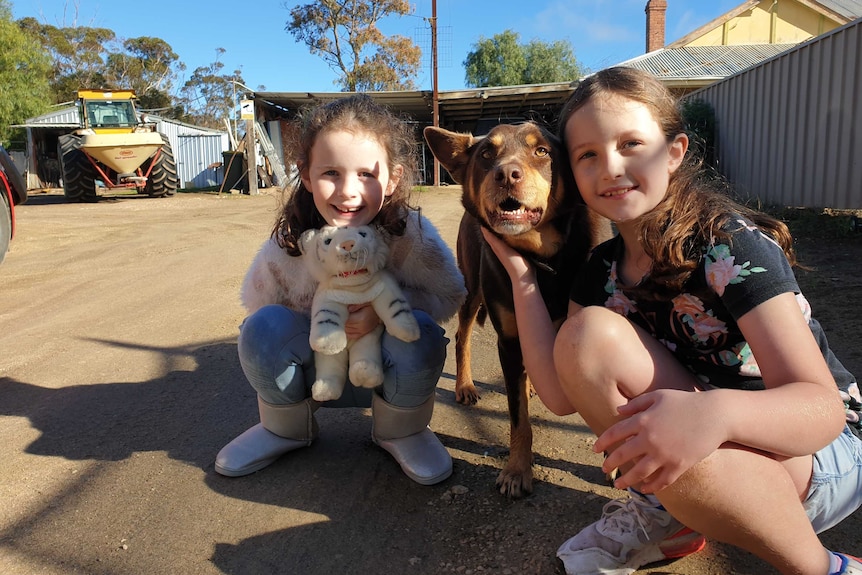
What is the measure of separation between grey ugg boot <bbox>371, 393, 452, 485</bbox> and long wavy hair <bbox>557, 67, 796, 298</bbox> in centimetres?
107

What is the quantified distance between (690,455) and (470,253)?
2.31 metres

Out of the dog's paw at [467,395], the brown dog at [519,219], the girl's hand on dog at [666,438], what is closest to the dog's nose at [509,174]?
the brown dog at [519,219]

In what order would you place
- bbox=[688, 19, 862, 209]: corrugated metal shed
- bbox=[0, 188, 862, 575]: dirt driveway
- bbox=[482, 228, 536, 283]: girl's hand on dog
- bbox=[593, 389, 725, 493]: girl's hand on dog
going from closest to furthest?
1. bbox=[593, 389, 725, 493]: girl's hand on dog
2. bbox=[0, 188, 862, 575]: dirt driveway
3. bbox=[482, 228, 536, 283]: girl's hand on dog
4. bbox=[688, 19, 862, 209]: corrugated metal shed

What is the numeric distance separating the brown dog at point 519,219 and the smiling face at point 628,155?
41 centimetres

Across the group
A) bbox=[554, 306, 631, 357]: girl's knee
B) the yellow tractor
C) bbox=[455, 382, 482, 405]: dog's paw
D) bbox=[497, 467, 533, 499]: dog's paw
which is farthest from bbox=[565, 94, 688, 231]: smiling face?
the yellow tractor

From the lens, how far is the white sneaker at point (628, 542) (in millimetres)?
1676

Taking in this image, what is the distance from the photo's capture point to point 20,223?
37.0ft

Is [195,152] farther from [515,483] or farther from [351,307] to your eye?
[515,483]

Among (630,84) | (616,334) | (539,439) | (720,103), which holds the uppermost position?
(720,103)

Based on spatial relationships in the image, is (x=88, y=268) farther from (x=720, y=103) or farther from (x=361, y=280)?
(x=720, y=103)

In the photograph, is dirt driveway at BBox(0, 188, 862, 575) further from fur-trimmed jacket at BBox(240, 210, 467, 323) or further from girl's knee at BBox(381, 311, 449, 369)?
fur-trimmed jacket at BBox(240, 210, 467, 323)

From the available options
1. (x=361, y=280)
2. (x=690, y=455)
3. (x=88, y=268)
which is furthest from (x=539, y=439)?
(x=88, y=268)

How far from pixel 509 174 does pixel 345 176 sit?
1.99 feet

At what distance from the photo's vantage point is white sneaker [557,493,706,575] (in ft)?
5.50
